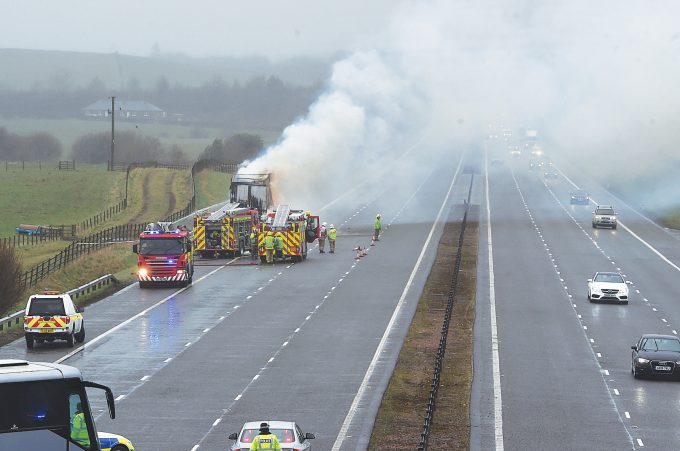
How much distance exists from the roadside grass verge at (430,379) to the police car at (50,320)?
11695 mm

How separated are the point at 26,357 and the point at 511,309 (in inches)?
864

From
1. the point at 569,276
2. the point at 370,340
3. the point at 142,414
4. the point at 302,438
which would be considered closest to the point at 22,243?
the point at 569,276

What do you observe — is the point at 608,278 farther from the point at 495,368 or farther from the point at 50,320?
the point at 50,320

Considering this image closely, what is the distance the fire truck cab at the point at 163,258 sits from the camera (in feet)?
220

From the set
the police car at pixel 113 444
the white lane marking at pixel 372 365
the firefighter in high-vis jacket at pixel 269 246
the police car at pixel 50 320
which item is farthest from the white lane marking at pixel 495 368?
the police car at pixel 50 320

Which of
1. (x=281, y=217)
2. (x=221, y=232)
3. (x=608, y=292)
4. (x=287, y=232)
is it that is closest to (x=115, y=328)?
(x=608, y=292)

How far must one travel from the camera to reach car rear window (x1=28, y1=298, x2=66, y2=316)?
4947 centimetres

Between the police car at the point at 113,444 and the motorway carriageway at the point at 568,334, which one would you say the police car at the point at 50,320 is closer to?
the motorway carriageway at the point at 568,334

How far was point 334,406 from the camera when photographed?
39.0 m

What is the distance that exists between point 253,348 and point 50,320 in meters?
7.11

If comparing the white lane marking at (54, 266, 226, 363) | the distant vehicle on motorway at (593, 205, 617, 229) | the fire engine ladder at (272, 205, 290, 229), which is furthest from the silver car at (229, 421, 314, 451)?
the distant vehicle on motorway at (593, 205, 617, 229)

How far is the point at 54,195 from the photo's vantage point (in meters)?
133

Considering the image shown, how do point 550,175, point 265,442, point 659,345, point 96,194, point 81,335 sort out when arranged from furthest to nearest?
point 550,175 < point 96,194 < point 81,335 < point 659,345 < point 265,442

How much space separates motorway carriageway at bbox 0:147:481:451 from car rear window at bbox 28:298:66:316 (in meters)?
1.33
